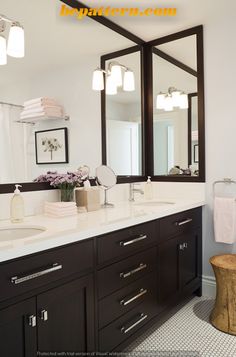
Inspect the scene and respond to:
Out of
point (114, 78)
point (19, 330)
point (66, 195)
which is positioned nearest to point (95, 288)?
point (19, 330)

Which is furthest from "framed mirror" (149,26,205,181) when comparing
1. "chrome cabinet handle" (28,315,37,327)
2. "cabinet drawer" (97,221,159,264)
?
"chrome cabinet handle" (28,315,37,327)

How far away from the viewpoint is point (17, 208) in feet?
5.23

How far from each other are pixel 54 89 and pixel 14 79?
0.30m

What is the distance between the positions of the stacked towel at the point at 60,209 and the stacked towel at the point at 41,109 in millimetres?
A: 556

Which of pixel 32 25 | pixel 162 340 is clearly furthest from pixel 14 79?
pixel 162 340

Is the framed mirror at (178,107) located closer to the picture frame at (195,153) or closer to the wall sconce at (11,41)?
the picture frame at (195,153)

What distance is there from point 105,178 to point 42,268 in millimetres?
1182

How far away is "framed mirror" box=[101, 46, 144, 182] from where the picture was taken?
2.51m

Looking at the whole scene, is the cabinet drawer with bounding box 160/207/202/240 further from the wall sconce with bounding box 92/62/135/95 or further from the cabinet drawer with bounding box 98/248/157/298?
the wall sconce with bounding box 92/62/135/95

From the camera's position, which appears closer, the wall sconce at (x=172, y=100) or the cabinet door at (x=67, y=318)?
the cabinet door at (x=67, y=318)

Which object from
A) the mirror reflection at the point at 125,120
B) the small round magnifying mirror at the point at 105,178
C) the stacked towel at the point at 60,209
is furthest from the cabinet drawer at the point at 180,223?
the mirror reflection at the point at 125,120

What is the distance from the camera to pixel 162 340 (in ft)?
6.26

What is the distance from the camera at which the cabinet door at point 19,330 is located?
41.1 inches

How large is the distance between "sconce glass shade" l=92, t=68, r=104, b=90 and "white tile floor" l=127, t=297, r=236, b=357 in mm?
1864
